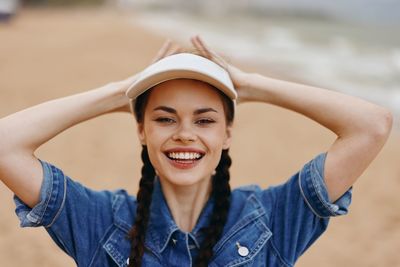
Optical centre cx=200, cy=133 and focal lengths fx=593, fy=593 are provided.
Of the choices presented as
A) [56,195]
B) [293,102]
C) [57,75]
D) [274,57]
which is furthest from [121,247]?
[274,57]

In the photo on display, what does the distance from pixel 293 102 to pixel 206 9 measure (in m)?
50.0

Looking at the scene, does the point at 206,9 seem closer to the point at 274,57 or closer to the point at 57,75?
the point at 274,57

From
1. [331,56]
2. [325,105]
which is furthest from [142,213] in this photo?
[331,56]

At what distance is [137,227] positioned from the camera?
2.08 meters

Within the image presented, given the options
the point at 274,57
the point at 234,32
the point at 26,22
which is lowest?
the point at 274,57

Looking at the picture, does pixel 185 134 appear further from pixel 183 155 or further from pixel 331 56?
pixel 331 56

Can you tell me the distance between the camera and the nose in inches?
78.8

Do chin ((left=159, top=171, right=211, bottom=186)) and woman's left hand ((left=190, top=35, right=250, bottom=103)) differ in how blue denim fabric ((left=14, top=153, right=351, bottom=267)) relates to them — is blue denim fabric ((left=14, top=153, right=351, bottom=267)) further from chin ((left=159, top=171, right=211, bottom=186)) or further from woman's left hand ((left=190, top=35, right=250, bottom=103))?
woman's left hand ((left=190, top=35, right=250, bottom=103))

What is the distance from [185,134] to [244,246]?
0.45 metres

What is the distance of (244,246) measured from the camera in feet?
6.85

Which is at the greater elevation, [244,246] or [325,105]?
[325,105]

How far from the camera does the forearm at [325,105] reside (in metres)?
2.13

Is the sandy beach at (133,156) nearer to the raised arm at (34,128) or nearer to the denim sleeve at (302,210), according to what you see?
the raised arm at (34,128)

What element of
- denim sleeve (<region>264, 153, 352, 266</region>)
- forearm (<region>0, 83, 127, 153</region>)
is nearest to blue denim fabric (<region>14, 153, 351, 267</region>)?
denim sleeve (<region>264, 153, 352, 266</region>)
